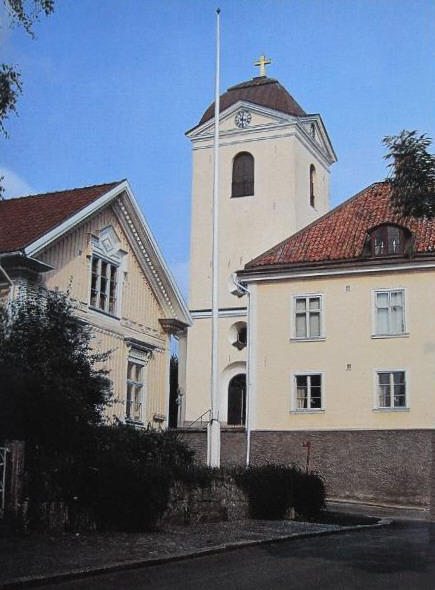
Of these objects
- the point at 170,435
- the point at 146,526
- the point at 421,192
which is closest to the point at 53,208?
the point at 170,435

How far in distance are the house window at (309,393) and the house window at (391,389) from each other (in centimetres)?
226

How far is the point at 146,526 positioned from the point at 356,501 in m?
16.0

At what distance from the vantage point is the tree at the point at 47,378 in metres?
17.4

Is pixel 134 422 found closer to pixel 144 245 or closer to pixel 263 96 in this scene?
pixel 144 245

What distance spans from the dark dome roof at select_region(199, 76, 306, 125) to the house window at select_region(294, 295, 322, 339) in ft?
62.5

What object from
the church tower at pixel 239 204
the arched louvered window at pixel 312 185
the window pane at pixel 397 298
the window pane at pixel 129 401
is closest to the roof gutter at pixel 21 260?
the window pane at pixel 129 401

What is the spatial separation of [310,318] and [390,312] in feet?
10.1

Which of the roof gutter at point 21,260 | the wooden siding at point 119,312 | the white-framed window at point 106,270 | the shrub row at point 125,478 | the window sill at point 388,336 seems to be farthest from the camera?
the window sill at point 388,336

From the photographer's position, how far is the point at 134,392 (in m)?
28.2

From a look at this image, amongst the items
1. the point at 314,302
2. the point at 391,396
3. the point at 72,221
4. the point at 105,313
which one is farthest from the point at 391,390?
the point at 72,221

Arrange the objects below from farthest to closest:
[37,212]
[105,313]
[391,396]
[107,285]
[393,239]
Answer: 1. [393,239]
2. [391,396]
3. [107,285]
4. [105,313]
5. [37,212]

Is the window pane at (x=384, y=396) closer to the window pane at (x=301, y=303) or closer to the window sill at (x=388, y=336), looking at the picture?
the window sill at (x=388, y=336)

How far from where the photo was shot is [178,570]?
12227 mm

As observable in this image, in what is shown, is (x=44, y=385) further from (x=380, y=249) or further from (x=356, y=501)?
(x=380, y=249)
